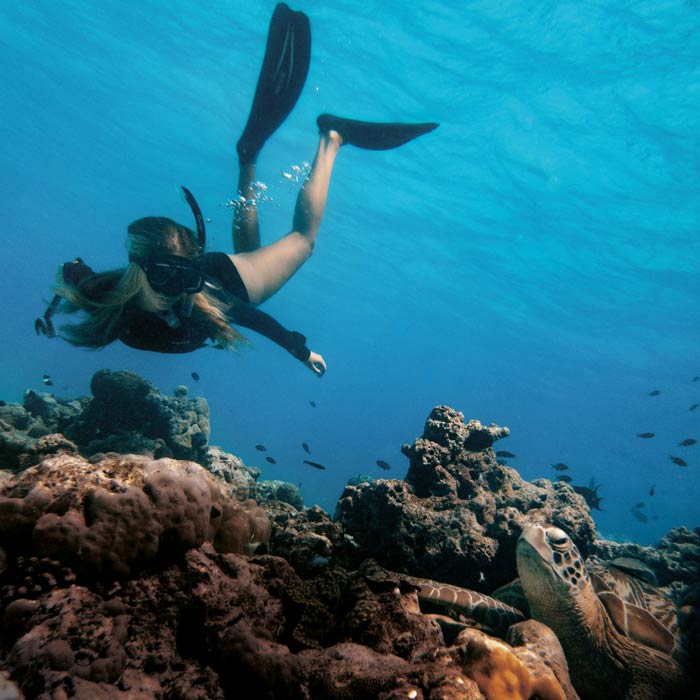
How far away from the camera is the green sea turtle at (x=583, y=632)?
2932 millimetres

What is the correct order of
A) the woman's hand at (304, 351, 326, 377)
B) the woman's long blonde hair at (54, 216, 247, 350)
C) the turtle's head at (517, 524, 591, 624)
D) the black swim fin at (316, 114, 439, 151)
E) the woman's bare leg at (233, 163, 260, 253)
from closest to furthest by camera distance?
the turtle's head at (517, 524, 591, 624) → the woman's long blonde hair at (54, 216, 247, 350) → the woman's hand at (304, 351, 326, 377) → the woman's bare leg at (233, 163, 260, 253) → the black swim fin at (316, 114, 439, 151)

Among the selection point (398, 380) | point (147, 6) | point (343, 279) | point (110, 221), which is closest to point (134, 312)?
point (147, 6)

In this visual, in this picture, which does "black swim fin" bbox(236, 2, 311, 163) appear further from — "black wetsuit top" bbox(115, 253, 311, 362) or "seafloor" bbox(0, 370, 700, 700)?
"seafloor" bbox(0, 370, 700, 700)

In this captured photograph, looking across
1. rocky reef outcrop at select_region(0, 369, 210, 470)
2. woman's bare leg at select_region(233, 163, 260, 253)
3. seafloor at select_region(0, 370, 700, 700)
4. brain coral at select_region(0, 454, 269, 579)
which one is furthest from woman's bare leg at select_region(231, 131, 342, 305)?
brain coral at select_region(0, 454, 269, 579)

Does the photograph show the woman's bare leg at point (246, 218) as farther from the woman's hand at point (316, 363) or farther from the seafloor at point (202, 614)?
the seafloor at point (202, 614)

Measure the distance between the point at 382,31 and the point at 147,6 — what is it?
11.0 meters

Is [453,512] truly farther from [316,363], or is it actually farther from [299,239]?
[299,239]

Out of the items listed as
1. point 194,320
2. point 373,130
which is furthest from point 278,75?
point 194,320

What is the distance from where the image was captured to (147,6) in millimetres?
17234

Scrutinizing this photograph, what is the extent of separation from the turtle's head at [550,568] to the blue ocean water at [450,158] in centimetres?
338

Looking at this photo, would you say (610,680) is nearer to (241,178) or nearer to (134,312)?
(134,312)

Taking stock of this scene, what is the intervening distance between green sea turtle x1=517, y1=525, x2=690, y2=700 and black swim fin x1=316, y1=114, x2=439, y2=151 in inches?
288

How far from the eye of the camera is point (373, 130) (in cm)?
765

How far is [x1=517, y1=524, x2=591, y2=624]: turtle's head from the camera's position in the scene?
2.90 m
